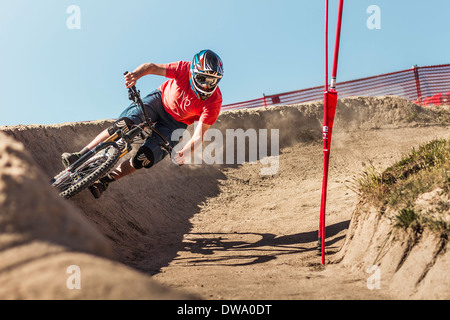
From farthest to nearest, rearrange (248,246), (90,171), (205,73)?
1. (248,246)
2. (205,73)
3. (90,171)

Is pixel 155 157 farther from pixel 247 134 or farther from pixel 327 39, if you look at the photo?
pixel 247 134

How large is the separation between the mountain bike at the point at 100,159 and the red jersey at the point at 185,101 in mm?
544

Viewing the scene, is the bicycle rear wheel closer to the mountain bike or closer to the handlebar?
the mountain bike

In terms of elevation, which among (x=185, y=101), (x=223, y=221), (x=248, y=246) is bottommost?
(x=248, y=246)

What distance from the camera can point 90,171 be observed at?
5922mm

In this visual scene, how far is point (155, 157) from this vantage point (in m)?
6.55

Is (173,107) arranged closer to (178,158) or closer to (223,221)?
(178,158)

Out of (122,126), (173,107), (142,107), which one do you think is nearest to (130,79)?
(142,107)

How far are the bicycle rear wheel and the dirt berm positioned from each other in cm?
81

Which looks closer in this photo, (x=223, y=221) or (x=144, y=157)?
(x=144, y=157)

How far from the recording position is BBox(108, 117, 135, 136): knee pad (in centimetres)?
629

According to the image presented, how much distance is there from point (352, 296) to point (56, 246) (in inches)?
108

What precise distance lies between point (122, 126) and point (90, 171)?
0.86 m
